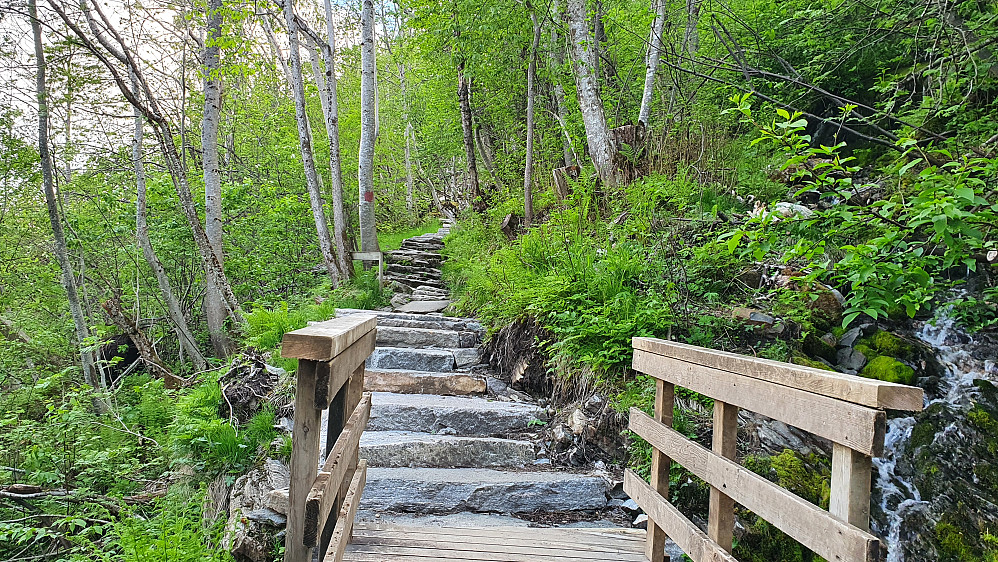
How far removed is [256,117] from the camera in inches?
508

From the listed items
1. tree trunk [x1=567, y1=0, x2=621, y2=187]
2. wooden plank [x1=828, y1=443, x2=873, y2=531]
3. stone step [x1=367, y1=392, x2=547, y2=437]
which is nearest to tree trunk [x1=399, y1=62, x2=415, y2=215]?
tree trunk [x1=567, y1=0, x2=621, y2=187]

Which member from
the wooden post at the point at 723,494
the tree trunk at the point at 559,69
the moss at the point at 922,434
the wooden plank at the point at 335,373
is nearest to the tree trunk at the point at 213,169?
the tree trunk at the point at 559,69

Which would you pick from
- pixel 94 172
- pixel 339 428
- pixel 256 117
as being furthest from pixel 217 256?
pixel 339 428

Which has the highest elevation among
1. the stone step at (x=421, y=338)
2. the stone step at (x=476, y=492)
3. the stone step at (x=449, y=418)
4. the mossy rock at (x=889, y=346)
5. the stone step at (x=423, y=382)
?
the mossy rock at (x=889, y=346)

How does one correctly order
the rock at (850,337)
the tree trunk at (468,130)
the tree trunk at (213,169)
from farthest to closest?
the tree trunk at (468,130) < the tree trunk at (213,169) < the rock at (850,337)

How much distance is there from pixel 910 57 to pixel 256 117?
1330 centimetres

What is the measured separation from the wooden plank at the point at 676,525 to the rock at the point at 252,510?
72.0 inches

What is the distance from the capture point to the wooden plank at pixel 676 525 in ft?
6.61

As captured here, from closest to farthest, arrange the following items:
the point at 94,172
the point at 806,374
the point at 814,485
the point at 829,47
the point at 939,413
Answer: the point at 806,374 < the point at 814,485 < the point at 939,413 < the point at 829,47 < the point at 94,172

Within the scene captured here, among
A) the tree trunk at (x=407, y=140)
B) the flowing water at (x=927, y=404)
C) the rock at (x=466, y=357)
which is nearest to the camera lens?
the flowing water at (x=927, y=404)

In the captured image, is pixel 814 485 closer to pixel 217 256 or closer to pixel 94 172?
pixel 217 256

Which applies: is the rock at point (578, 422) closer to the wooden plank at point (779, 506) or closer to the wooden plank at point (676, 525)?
the wooden plank at point (676, 525)

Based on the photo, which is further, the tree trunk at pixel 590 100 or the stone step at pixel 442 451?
the tree trunk at pixel 590 100

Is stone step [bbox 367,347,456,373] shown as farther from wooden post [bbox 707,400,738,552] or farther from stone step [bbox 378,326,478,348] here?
wooden post [bbox 707,400,738,552]
